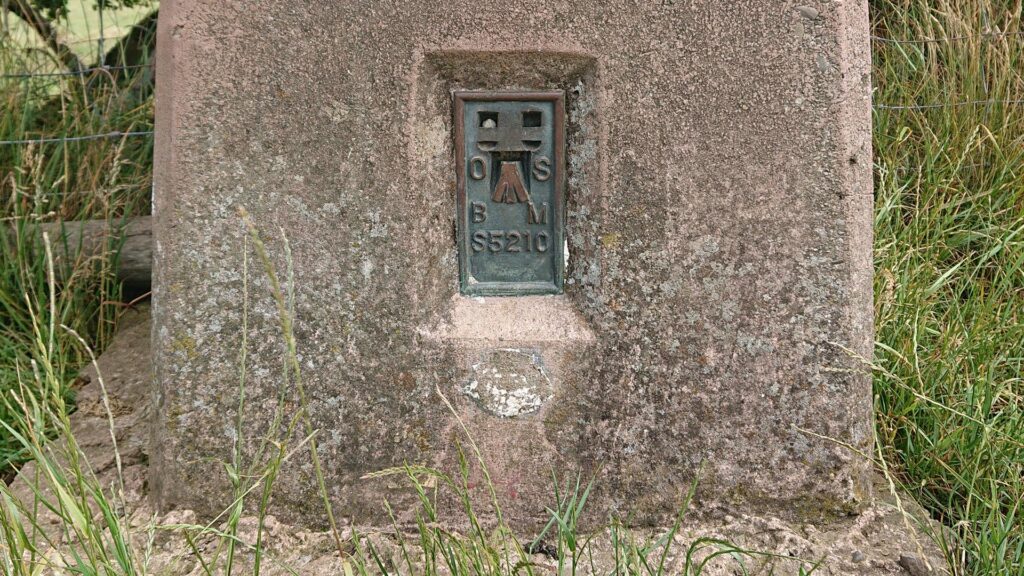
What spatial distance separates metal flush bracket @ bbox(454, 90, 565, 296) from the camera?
149 centimetres

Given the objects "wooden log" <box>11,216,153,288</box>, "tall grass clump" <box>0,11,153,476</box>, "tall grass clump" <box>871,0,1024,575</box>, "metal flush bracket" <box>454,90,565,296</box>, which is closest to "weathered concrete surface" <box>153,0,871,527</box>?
"metal flush bracket" <box>454,90,565,296</box>

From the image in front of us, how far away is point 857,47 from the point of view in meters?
1.47

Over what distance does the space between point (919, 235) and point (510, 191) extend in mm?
1364

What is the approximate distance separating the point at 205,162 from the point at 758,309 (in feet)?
3.32

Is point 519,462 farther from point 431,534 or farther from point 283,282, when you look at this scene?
point 283,282

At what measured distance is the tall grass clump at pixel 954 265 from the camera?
1.63 m

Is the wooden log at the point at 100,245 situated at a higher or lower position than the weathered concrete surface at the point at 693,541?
higher

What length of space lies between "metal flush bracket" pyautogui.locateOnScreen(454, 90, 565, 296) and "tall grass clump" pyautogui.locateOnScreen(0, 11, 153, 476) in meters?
0.99

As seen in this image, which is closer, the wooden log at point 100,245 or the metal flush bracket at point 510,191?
the metal flush bracket at point 510,191

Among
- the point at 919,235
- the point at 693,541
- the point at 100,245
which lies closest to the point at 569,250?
the point at 693,541

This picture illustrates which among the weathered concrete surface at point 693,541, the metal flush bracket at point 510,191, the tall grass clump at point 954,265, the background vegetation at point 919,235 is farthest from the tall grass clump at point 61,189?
the tall grass clump at point 954,265

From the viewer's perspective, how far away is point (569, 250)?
5.00ft

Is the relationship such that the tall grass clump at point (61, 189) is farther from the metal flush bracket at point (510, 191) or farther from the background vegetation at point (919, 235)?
the metal flush bracket at point (510, 191)

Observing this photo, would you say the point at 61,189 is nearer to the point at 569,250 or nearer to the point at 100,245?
the point at 100,245
